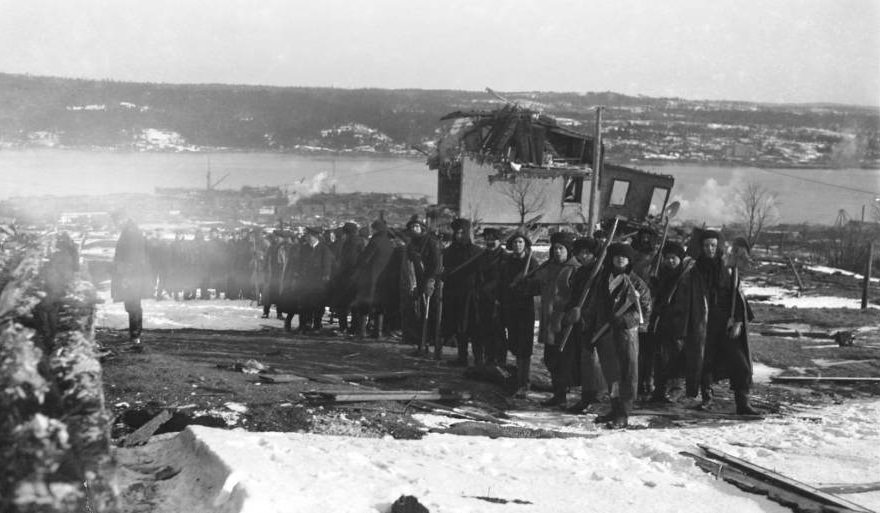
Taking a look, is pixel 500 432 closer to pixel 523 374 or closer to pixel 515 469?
pixel 515 469

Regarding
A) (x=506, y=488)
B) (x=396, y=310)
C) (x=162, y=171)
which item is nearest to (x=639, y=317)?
(x=506, y=488)

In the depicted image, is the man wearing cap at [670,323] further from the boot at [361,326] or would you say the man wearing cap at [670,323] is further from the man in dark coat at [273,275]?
the man in dark coat at [273,275]

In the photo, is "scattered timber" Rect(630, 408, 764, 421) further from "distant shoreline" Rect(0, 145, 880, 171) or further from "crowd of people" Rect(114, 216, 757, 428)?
"distant shoreline" Rect(0, 145, 880, 171)

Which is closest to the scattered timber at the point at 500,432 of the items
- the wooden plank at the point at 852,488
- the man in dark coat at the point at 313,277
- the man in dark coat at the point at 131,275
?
the wooden plank at the point at 852,488

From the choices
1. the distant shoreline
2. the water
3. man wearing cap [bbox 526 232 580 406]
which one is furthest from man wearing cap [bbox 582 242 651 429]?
the distant shoreline

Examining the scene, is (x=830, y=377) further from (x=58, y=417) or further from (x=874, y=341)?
(x=58, y=417)

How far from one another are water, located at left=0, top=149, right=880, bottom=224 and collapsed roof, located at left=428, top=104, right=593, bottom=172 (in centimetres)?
1834

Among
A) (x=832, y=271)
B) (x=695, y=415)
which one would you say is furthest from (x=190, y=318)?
(x=832, y=271)

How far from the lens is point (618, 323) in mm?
8125

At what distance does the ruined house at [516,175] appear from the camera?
46.1m

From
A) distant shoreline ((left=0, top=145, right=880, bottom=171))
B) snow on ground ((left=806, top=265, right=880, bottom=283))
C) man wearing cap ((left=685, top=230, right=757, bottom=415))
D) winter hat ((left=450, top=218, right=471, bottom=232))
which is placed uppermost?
distant shoreline ((left=0, top=145, right=880, bottom=171))

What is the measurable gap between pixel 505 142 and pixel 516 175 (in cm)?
197

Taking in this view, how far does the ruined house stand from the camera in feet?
151

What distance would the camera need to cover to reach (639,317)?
8.08 m
